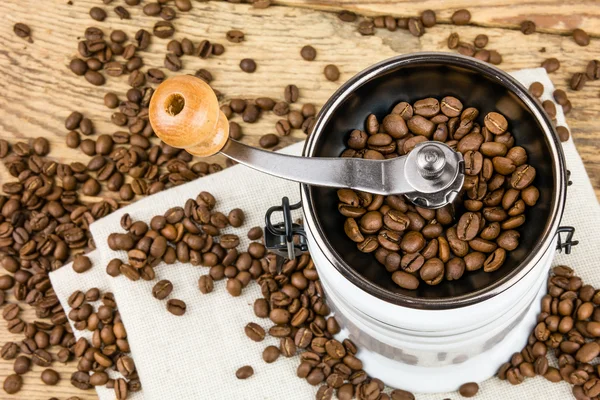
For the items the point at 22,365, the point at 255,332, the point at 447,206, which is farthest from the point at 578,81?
the point at 22,365

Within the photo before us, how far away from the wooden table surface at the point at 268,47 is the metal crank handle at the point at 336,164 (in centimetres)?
63

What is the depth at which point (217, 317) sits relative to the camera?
1395mm

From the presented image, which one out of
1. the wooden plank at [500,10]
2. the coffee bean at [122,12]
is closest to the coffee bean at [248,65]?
the wooden plank at [500,10]

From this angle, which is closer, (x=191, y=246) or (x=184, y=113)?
(x=184, y=113)

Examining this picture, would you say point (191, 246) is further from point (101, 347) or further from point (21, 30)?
point (21, 30)

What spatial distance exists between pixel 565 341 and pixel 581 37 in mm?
681

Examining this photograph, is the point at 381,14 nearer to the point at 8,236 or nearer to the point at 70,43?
the point at 70,43

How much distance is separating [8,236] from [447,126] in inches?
39.3

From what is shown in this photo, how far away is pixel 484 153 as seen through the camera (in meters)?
1.07

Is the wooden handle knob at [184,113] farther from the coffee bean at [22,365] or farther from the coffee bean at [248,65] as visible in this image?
the coffee bean at [22,365]

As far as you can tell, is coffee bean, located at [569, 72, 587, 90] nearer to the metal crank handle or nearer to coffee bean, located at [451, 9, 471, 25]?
coffee bean, located at [451, 9, 471, 25]

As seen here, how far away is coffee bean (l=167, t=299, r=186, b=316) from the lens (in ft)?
4.51

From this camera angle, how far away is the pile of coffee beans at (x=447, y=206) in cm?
102

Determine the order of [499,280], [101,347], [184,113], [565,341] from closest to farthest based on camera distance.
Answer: [184,113] → [499,280] → [565,341] → [101,347]
